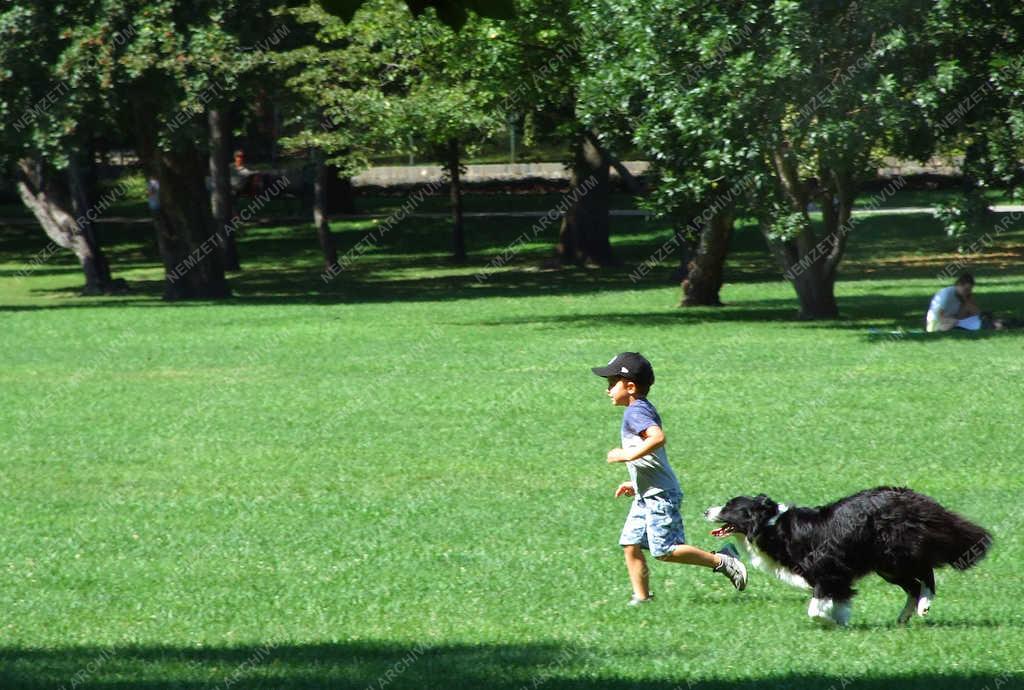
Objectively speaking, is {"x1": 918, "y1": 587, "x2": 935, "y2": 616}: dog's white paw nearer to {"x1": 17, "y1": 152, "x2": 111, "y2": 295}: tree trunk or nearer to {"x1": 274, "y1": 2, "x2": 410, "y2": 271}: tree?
{"x1": 274, "y1": 2, "x2": 410, "y2": 271}: tree

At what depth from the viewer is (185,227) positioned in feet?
118

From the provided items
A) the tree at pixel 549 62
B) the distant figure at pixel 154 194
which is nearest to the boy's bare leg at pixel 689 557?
the tree at pixel 549 62

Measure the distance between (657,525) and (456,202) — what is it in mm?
37764

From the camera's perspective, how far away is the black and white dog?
7625mm

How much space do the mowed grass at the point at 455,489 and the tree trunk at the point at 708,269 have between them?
0.92 m

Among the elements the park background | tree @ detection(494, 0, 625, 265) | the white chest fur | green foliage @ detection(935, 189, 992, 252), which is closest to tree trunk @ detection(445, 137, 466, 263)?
the park background

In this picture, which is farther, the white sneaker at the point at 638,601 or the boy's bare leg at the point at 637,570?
the white sneaker at the point at 638,601

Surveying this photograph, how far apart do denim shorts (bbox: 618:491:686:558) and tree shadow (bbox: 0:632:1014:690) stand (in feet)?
2.98

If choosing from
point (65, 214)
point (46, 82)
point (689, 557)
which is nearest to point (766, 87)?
point (46, 82)

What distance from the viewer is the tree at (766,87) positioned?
74.6ft

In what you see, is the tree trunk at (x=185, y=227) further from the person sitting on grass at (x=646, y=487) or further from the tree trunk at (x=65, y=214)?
the person sitting on grass at (x=646, y=487)

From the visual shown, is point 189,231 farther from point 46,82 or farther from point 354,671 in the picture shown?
point 354,671

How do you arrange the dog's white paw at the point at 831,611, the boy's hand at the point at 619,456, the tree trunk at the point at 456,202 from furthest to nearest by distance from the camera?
the tree trunk at the point at 456,202 < the boy's hand at the point at 619,456 < the dog's white paw at the point at 831,611

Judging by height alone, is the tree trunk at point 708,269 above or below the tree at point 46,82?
below
